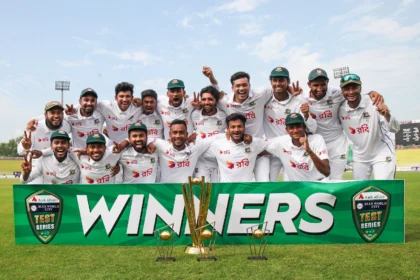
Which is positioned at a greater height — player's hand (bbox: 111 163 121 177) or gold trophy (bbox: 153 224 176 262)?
player's hand (bbox: 111 163 121 177)

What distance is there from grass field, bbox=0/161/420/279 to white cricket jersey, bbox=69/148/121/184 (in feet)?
4.87

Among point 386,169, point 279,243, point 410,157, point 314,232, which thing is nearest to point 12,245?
point 279,243

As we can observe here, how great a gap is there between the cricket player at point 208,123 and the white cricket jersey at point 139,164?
0.94 m

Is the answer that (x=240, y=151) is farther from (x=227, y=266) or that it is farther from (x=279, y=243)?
(x=227, y=266)

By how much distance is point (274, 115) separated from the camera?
25.3ft

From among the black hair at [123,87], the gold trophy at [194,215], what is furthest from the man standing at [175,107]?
the gold trophy at [194,215]

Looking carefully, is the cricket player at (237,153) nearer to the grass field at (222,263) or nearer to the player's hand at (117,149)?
the grass field at (222,263)

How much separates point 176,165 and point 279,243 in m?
2.39

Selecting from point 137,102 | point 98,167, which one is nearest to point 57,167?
point 98,167

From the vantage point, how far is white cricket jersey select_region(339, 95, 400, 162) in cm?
722

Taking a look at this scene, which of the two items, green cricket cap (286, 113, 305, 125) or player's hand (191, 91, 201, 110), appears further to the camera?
player's hand (191, 91, 201, 110)

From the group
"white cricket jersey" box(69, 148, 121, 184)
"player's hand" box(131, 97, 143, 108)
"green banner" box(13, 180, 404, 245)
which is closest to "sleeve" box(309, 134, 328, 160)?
"green banner" box(13, 180, 404, 245)

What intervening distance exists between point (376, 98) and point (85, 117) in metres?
5.96

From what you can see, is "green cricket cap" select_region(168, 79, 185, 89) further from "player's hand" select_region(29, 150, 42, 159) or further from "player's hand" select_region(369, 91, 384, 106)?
"player's hand" select_region(369, 91, 384, 106)
